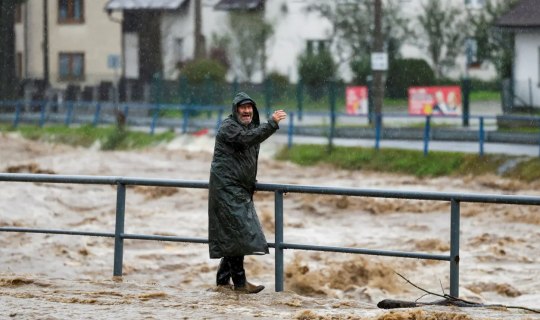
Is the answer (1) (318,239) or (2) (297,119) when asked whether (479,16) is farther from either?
(1) (318,239)

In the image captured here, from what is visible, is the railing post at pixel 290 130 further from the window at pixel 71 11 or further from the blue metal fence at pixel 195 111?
the window at pixel 71 11

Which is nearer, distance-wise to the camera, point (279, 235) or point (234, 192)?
point (234, 192)

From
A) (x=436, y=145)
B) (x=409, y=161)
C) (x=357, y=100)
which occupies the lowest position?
(x=409, y=161)

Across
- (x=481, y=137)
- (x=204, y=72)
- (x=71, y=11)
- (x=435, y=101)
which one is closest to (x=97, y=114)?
(x=204, y=72)

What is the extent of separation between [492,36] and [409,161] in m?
7.59

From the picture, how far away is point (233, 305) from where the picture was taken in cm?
784

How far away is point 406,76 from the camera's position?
111ft

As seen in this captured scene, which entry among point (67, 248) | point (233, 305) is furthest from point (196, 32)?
point (233, 305)

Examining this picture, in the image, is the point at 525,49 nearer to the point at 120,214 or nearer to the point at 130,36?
the point at 130,36

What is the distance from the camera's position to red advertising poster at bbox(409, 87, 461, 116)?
1173 inches

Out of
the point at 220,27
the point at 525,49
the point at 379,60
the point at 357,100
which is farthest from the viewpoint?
the point at 220,27

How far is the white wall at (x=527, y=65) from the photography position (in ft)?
95.8

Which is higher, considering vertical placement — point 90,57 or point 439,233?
point 90,57

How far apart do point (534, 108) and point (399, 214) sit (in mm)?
7641
